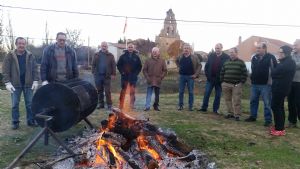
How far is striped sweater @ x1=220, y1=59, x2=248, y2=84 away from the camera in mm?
10531

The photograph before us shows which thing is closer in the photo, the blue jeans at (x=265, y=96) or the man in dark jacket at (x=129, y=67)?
the blue jeans at (x=265, y=96)

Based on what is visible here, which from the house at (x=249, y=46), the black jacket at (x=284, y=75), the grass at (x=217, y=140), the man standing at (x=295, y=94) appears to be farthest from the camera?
the house at (x=249, y=46)

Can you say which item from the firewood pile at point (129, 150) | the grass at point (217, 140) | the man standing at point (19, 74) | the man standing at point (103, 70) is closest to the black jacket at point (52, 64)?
the man standing at point (19, 74)

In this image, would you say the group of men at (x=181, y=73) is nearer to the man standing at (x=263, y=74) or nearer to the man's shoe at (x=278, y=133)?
the man standing at (x=263, y=74)

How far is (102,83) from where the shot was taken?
11180 mm

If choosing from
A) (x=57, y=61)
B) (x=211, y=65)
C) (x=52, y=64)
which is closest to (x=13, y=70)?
(x=52, y=64)

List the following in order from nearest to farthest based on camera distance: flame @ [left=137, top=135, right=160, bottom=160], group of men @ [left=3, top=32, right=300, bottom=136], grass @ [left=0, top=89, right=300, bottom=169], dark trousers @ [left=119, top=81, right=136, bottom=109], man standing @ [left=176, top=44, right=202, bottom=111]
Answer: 1. flame @ [left=137, top=135, right=160, bottom=160]
2. grass @ [left=0, top=89, right=300, bottom=169]
3. group of men @ [left=3, top=32, right=300, bottom=136]
4. dark trousers @ [left=119, top=81, right=136, bottom=109]
5. man standing @ [left=176, top=44, right=202, bottom=111]

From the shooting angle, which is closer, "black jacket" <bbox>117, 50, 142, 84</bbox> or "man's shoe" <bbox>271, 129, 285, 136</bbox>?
"man's shoe" <bbox>271, 129, 285, 136</bbox>

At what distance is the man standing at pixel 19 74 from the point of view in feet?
27.5

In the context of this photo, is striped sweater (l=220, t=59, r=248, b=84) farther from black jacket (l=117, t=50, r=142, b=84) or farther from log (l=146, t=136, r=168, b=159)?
log (l=146, t=136, r=168, b=159)

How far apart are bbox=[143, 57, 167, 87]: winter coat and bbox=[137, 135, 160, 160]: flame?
15.4 ft

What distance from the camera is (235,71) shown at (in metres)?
10.5

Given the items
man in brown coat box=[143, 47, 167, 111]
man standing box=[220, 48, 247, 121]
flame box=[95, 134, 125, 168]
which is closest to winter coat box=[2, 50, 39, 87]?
flame box=[95, 134, 125, 168]

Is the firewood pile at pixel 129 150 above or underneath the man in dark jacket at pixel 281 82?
underneath
